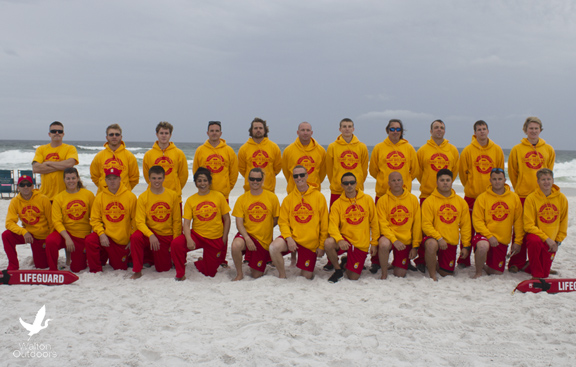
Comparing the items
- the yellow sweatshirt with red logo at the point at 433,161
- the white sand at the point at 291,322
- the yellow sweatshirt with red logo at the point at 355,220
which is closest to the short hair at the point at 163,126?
the white sand at the point at 291,322

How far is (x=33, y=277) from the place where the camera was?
14.8 ft

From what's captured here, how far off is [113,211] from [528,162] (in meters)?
5.51

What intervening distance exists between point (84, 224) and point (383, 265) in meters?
3.83

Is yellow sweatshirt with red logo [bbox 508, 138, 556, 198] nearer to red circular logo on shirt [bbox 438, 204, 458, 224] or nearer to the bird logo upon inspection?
red circular logo on shirt [bbox 438, 204, 458, 224]

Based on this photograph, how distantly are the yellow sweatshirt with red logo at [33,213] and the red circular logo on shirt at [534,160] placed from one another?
21.0ft

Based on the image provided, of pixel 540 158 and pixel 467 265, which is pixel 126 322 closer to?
pixel 467 265

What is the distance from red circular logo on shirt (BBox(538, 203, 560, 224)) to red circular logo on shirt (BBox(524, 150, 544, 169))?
691 millimetres

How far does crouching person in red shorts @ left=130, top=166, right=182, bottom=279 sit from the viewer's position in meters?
4.88

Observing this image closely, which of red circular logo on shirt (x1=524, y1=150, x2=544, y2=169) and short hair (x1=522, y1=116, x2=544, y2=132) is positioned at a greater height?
short hair (x1=522, y1=116, x2=544, y2=132)

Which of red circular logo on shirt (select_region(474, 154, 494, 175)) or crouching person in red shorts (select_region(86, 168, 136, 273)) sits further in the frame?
red circular logo on shirt (select_region(474, 154, 494, 175))

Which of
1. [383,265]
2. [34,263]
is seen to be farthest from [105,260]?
[383,265]

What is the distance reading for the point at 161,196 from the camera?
5.04 metres

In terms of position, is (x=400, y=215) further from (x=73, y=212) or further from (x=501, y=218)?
(x=73, y=212)

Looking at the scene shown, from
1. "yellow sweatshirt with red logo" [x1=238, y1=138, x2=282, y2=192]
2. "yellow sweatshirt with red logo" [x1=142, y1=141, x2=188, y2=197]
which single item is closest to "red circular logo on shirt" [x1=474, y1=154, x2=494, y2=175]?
"yellow sweatshirt with red logo" [x1=238, y1=138, x2=282, y2=192]
